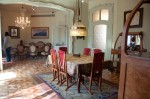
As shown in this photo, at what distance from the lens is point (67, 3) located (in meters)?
6.85

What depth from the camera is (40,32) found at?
1020cm

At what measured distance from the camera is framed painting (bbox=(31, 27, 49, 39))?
1016 cm

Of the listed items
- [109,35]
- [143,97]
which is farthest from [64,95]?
[109,35]

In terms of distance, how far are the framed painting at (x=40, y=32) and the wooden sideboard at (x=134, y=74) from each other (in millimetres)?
8390

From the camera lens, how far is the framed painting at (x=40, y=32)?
10.2 meters

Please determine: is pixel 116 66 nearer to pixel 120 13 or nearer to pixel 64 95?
pixel 120 13

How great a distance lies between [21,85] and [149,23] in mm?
4124

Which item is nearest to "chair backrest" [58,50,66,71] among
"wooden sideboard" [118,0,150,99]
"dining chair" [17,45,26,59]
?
"wooden sideboard" [118,0,150,99]

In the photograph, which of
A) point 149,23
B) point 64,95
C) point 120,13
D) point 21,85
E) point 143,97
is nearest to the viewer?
point 143,97

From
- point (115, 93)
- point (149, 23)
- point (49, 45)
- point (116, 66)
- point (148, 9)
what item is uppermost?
point (148, 9)

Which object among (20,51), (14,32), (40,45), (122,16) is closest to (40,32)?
(40,45)

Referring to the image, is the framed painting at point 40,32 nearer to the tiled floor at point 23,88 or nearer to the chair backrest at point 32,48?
the chair backrest at point 32,48

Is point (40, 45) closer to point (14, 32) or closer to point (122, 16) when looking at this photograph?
point (14, 32)

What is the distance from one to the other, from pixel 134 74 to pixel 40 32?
881 cm
